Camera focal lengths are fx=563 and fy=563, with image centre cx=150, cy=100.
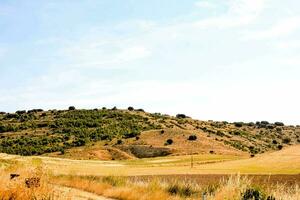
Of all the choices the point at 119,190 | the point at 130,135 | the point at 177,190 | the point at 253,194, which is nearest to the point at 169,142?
the point at 130,135

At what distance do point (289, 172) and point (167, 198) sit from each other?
37.3 metres

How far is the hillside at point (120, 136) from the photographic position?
109 m

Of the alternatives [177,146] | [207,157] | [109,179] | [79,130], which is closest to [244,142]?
[177,146]

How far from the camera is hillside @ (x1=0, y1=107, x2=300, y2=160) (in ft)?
357

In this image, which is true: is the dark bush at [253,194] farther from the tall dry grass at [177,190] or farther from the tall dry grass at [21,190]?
the tall dry grass at [21,190]

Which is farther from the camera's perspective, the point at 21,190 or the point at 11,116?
the point at 11,116

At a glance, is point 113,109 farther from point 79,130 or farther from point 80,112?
point 79,130

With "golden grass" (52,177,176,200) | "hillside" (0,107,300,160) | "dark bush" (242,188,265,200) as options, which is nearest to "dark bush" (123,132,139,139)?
"hillside" (0,107,300,160)

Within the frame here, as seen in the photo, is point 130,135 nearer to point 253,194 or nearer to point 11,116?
point 11,116

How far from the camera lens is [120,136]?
122562mm

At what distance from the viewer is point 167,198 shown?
885 inches

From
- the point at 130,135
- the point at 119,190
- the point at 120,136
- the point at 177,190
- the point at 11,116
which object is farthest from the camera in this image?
the point at 11,116

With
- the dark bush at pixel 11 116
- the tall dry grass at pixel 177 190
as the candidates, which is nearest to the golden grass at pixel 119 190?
the tall dry grass at pixel 177 190

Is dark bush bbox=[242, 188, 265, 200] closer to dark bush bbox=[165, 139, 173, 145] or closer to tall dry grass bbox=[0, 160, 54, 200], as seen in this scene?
tall dry grass bbox=[0, 160, 54, 200]
